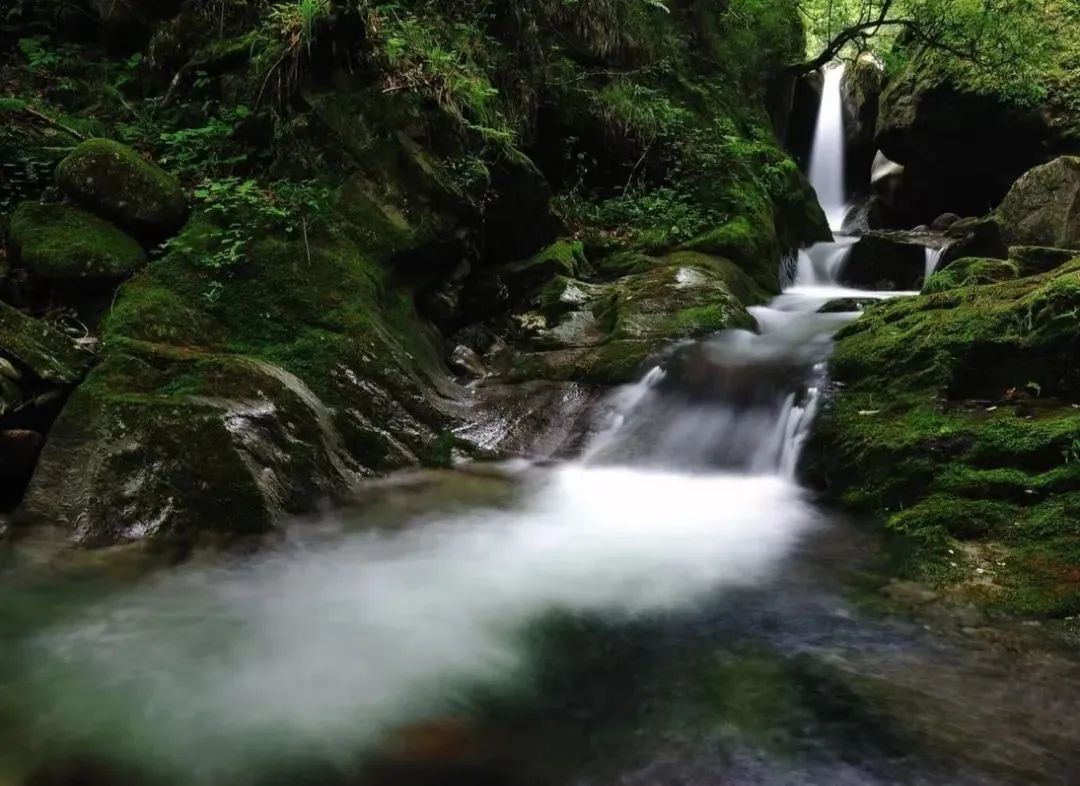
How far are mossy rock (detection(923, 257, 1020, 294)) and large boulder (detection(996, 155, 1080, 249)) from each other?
367 cm

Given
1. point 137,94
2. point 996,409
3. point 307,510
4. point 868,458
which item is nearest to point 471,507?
point 307,510

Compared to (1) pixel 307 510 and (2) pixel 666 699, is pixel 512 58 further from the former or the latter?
(2) pixel 666 699

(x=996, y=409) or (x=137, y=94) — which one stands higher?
(x=137, y=94)

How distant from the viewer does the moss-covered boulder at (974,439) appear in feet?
12.9

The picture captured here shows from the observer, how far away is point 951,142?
15.0 m

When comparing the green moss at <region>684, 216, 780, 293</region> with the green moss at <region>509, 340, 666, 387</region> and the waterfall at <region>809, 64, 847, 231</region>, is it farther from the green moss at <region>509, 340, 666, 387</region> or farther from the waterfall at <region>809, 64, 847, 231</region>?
the waterfall at <region>809, 64, 847, 231</region>

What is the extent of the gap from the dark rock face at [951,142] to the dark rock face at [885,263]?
3.76 metres

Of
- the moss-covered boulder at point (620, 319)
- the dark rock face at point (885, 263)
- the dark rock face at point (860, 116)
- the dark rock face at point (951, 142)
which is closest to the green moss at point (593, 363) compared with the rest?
the moss-covered boulder at point (620, 319)

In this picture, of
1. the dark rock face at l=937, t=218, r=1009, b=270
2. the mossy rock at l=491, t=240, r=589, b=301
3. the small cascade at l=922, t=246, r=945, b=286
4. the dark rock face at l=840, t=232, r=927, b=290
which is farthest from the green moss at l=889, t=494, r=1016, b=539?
the dark rock face at l=840, t=232, r=927, b=290

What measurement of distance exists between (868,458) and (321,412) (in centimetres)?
391

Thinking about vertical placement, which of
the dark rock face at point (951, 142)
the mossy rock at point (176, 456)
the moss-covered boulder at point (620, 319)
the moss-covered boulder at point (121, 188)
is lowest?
the mossy rock at point (176, 456)

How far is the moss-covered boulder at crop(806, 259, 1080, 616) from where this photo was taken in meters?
3.93

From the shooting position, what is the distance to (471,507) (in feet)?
17.0

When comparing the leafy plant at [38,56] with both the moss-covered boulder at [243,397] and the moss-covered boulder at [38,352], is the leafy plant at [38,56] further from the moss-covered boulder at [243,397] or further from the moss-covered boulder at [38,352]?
the moss-covered boulder at [38,352]
